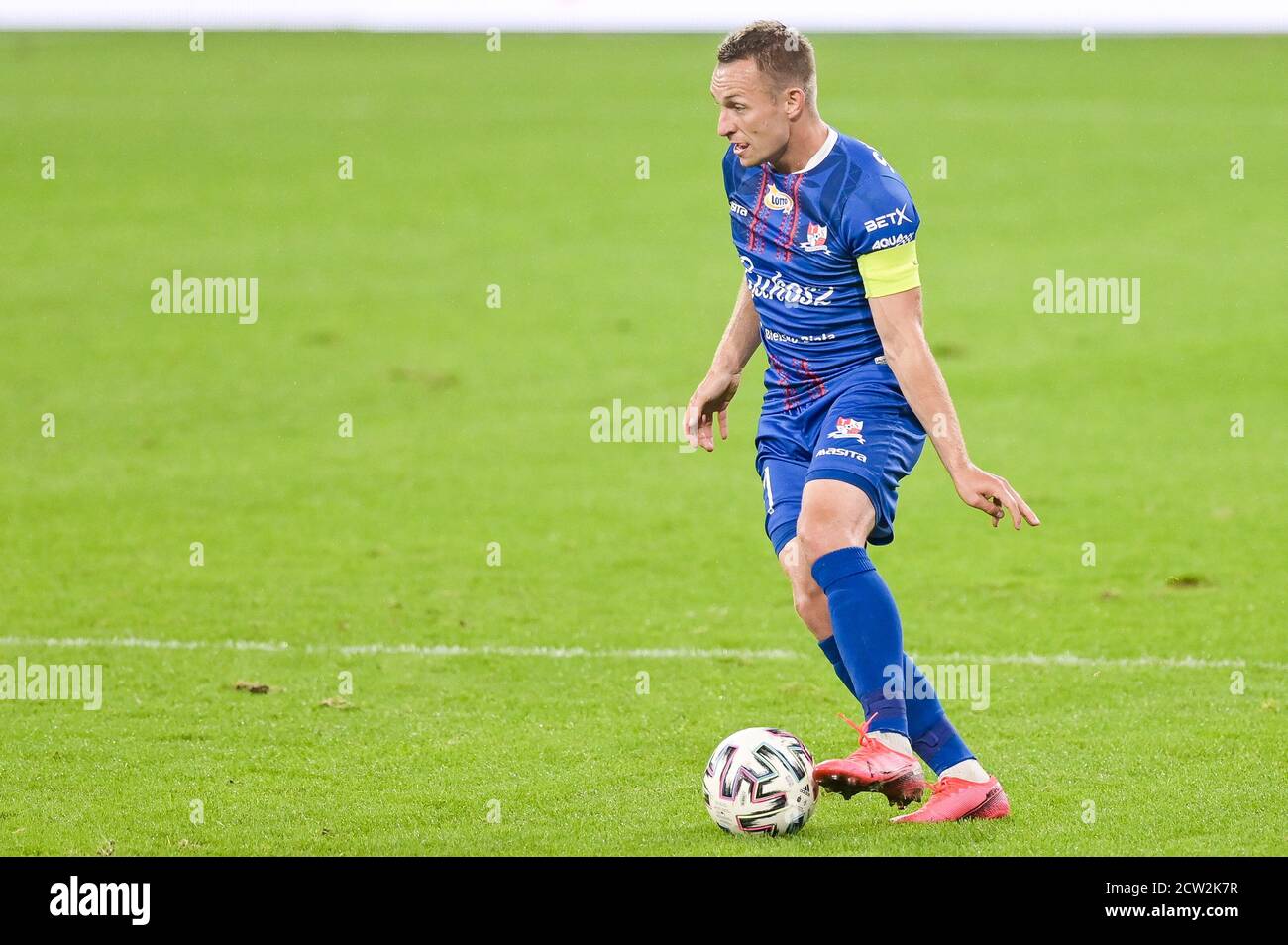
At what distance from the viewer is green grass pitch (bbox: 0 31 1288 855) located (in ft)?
24.6

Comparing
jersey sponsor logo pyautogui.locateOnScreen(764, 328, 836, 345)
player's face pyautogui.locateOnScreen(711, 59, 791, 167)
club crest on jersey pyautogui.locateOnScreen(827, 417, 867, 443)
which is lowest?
club crest on jersey pyautogui.locateOnScreen(827, 417, 867, 443)

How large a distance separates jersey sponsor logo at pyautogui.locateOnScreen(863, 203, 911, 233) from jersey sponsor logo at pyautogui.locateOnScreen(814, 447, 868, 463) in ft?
2.62

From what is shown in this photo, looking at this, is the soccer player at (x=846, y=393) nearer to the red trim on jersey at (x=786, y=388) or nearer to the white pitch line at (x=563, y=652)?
the red trim on jersey at (x=786, y=388)

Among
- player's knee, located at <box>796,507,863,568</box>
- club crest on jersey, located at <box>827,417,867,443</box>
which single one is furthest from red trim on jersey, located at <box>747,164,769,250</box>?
player's knee, located at <box>796,507,863,568</box>

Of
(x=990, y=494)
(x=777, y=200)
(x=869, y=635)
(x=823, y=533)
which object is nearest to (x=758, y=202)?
(x=777, y=200)

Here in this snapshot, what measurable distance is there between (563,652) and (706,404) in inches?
129

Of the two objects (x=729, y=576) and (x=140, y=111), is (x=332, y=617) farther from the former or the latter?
(x=140, y=111)

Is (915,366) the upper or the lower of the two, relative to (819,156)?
lower

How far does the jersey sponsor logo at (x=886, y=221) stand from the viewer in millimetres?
6418

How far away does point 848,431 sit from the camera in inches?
258

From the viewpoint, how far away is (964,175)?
107ft

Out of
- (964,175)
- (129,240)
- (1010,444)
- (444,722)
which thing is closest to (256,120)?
(129,240)

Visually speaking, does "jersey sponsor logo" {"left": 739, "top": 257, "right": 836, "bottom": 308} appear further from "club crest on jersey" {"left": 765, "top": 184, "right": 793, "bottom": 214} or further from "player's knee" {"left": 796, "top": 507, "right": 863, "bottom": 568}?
"player's knee" {"left": 796, "top": 507, "right": 863, "bottom": 568}

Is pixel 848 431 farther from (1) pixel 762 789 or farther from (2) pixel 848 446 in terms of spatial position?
(1) pixel 762 789
